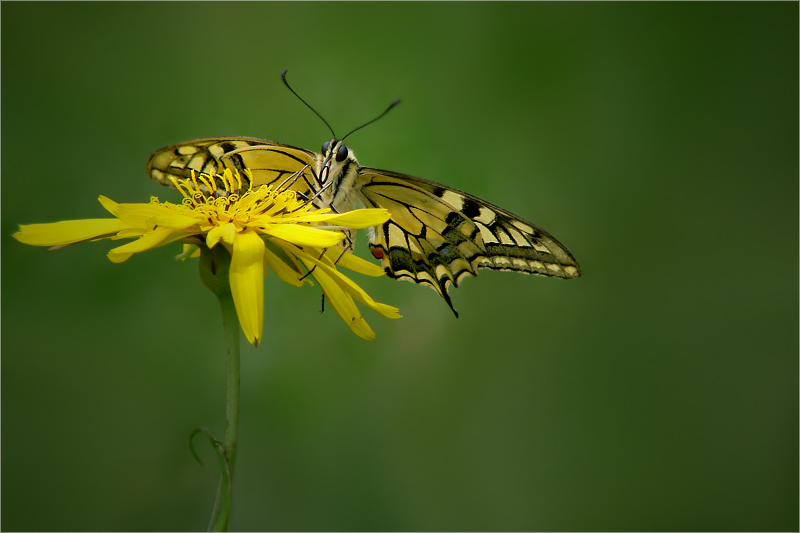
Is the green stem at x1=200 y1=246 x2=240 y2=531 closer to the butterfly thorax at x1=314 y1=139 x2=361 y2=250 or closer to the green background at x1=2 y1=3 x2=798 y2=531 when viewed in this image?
the butterfly thorax at x1=314 y1=139 x2=361 y2=250

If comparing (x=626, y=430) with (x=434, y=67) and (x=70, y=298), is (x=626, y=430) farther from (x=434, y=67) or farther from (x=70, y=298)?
(x=70, y=298)

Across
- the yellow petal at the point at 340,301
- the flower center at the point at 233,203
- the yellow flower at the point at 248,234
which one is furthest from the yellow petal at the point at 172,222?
the yellow petal at the point at 340,301

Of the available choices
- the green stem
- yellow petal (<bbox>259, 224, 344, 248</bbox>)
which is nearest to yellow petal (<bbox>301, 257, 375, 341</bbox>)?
yellow petal (<bbox>259, 224, 344, 248</bbox>)

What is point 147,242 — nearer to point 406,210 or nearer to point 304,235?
point 304,235

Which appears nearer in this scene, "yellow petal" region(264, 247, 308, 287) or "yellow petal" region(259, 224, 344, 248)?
"yellow petal" region(259, 224, 344, 248)

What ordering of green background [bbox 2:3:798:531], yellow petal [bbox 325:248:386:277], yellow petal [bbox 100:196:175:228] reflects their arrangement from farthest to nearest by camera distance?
green background [bbox 2:3:798:531]
yellow petal [bbox 325:248:386:277]
yellow petal [bbox 100:196:175:228]

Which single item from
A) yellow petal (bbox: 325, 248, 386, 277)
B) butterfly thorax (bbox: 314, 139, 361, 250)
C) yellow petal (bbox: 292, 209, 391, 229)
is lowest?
yellow petal (bbox: 325, 248, 386, 277)
